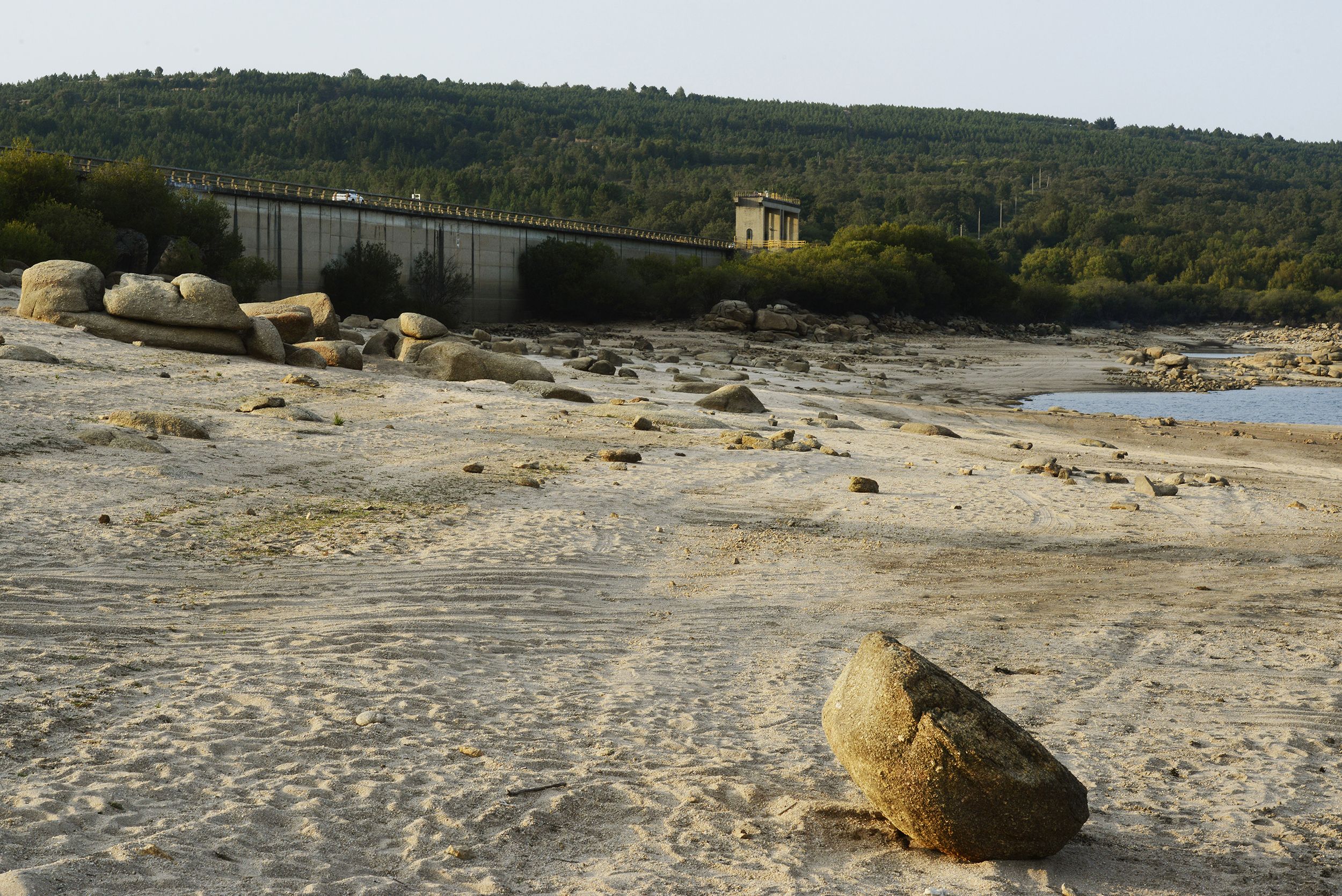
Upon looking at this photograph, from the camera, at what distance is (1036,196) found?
17562 cm

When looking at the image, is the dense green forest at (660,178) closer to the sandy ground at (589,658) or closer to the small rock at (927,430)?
the small rock at (927,430)

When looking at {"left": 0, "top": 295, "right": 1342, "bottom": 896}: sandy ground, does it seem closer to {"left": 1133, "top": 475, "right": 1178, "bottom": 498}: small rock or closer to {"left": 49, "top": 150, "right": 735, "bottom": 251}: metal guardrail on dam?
{"left": 1133, "top": 475, "right": 1178, "bottom": 498}: small rock

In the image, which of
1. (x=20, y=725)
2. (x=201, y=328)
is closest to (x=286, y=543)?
(x=20, y=725)

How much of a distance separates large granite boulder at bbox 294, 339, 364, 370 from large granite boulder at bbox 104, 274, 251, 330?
1.66 m

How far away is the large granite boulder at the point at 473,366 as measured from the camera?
26.0 meters

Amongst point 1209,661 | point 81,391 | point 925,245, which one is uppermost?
point 925,245

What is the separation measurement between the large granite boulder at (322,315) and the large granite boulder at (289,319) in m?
0.42

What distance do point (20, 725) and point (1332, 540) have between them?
14.6 meters

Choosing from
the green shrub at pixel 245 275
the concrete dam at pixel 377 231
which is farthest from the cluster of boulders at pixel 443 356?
the concrete dam at pixel 377 231

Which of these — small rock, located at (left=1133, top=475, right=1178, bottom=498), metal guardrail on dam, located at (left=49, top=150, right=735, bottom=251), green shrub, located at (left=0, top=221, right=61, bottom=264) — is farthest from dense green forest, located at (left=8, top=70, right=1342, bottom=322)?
small rock, located at (left=1133, top=475, right=1178, bottom=498)

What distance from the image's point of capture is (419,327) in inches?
1153

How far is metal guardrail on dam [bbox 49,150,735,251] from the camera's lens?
48969mm

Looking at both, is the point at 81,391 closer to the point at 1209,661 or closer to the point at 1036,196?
the point at 1209,661

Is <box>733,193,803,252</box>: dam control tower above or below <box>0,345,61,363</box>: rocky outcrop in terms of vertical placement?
above
